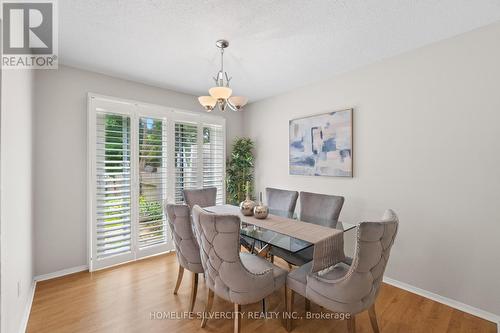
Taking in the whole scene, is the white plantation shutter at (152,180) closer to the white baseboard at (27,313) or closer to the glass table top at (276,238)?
the white baseboard at (27,313)

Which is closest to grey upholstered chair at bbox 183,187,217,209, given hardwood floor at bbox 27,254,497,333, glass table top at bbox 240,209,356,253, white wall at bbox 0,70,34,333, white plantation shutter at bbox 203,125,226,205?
white plantation shutter at bbox 203,125,226,205

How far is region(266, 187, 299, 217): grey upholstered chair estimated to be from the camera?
3023 mm

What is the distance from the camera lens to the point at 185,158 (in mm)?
3740

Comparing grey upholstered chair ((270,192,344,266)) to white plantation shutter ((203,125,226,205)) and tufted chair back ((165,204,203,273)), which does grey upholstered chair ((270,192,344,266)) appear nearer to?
tufted chair back ((165,204,203,273))

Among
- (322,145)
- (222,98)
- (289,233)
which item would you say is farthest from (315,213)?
(222,98)

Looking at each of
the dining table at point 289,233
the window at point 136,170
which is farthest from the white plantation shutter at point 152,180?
the dining table at point 289,233

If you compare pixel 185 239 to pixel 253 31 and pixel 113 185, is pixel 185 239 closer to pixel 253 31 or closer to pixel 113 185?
pixel 113 185

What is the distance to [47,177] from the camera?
8.80ft

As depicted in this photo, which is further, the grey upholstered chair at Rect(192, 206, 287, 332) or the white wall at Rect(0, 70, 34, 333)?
the grey upholstered chair at Rect(192, 206, 287, 332)

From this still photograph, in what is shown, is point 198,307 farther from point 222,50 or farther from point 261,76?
point 261,76

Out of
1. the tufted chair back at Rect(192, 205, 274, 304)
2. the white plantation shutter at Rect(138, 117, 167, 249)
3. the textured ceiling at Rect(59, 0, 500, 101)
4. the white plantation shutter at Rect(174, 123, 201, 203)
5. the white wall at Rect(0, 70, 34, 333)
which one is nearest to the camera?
the white wall at Rect(0, 70, 34, 333)

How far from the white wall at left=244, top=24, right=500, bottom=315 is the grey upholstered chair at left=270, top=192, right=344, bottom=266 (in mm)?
486

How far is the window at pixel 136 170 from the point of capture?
2.94 m

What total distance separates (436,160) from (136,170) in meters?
3.61
